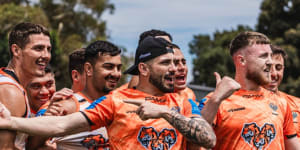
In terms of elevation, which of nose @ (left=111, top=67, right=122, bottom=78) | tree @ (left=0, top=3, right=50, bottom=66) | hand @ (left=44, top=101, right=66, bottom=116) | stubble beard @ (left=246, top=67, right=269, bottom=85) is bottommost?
tree @ (left=0, top=3, right=50, bottom=66)

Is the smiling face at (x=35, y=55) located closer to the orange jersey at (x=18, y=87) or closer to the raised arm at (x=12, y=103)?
the orange jersey at (x=18, y=87)

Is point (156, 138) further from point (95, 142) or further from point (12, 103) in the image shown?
point (12, 103)

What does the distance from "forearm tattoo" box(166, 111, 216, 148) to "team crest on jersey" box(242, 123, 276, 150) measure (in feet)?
3.46

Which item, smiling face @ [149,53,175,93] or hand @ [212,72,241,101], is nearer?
hand @ [212,72,241,101]

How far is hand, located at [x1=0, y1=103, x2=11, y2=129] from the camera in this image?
158 inches

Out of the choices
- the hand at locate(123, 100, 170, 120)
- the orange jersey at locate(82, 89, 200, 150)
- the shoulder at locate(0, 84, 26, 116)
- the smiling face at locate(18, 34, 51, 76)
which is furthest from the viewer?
the smiling face at locate(18, 34, 51, 76)

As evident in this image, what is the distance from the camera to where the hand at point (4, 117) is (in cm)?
402

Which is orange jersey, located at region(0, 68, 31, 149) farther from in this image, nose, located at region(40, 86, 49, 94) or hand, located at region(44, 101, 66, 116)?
nose, located at region(40, 86, 49, 94)

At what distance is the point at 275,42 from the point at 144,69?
3173cm

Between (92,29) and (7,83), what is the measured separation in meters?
42.3

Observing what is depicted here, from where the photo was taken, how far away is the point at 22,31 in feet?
17.2

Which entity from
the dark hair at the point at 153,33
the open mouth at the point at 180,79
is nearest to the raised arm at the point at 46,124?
the open mouth at the point at 180,79

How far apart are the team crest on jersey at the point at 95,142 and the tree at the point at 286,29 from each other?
28634 mm

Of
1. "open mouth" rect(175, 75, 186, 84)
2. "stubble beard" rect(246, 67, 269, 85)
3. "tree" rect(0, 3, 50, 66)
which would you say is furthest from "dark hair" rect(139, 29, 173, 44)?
"tree" rect(0, 3, 50, 66)
